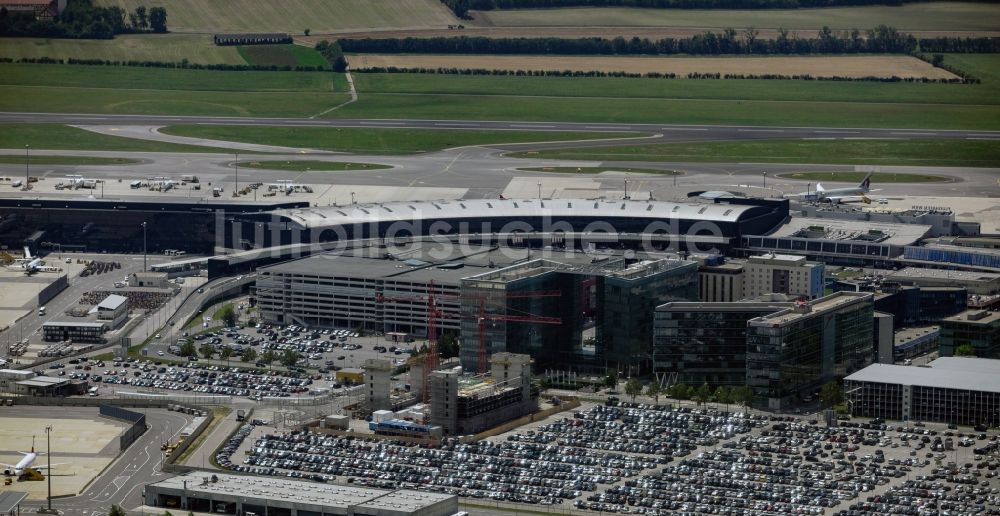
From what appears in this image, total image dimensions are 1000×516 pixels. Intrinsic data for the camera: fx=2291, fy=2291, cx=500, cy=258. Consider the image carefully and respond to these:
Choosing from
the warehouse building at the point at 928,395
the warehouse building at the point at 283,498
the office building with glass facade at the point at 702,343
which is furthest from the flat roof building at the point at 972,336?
the warehouse building at the point at 283,498

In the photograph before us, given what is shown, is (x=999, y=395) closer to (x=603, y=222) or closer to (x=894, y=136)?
(x=603, y=222)

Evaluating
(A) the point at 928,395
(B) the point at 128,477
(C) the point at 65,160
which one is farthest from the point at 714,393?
(C) the point at 65,160

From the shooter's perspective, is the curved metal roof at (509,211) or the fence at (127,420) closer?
the fence at (127,420)

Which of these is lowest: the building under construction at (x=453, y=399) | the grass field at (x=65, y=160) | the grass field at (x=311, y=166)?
the building under construction at (x=453, y=399)

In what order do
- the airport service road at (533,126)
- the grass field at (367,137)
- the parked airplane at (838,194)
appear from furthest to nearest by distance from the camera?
the airport service road at (533,126), the grass field at (367,137), the parked airplane at (838,194)

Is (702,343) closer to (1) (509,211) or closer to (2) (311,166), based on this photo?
(1) (509,211)

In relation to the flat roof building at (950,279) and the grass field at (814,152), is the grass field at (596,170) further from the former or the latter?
the flat roof building at (950,279)

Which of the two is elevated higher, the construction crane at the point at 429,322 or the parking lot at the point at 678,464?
the construction crane at the point at 429,322
